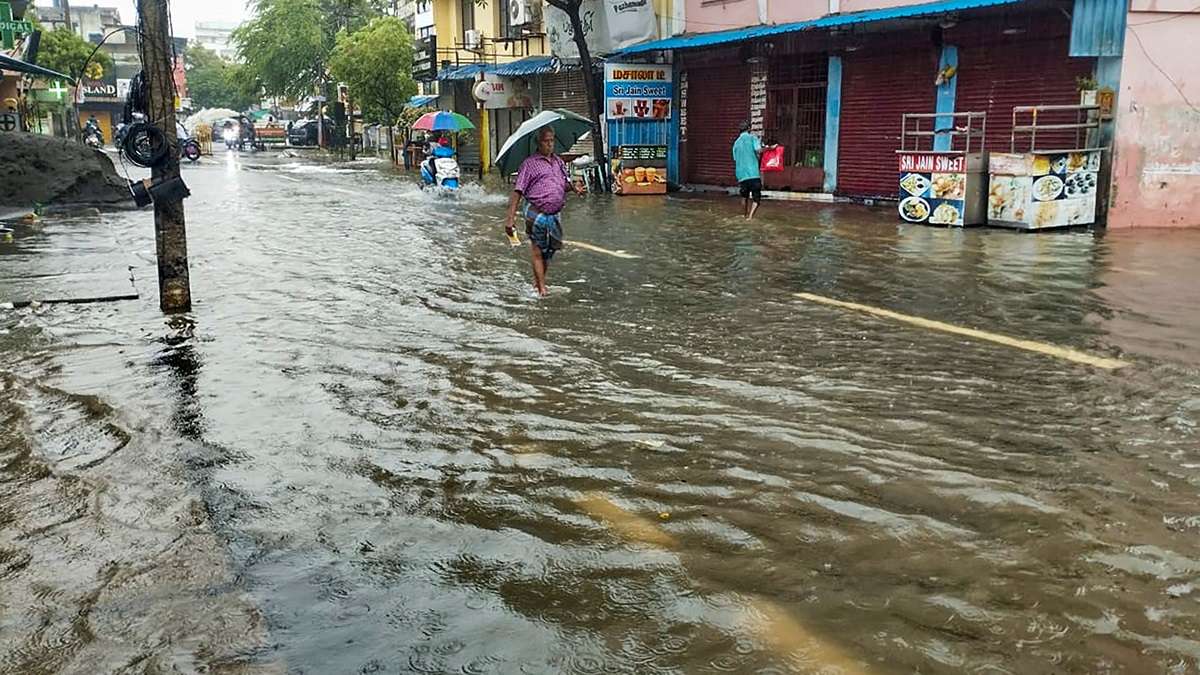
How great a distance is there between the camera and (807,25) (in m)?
19.0

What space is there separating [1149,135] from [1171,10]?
1.80m

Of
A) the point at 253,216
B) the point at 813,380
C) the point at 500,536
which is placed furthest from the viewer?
the point at 253,216

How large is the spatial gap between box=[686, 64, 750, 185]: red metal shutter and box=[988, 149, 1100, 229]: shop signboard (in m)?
9.01

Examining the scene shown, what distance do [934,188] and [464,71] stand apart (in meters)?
23.3

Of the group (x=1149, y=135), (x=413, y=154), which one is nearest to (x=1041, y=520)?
(x=1149, y=135)

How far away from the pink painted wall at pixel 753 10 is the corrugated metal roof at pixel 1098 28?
3.58 meters

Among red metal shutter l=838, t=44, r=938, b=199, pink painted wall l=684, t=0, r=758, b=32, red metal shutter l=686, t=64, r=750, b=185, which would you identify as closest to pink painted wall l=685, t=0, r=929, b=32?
pink painted wall l=684, t=0, r=758, b=32

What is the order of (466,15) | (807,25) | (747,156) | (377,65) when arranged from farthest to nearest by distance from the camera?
1. (377,65)
2. (466,15)
3. (807,25)
4. (747,156)

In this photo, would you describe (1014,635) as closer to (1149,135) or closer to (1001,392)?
(1001,392)

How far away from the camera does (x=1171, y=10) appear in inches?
582

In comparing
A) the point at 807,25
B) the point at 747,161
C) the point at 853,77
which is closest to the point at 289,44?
the point at 853,77

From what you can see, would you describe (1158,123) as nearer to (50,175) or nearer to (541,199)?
(541,199)

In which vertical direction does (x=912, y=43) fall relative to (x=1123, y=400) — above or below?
above

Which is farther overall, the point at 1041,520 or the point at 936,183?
the point at 936,183
